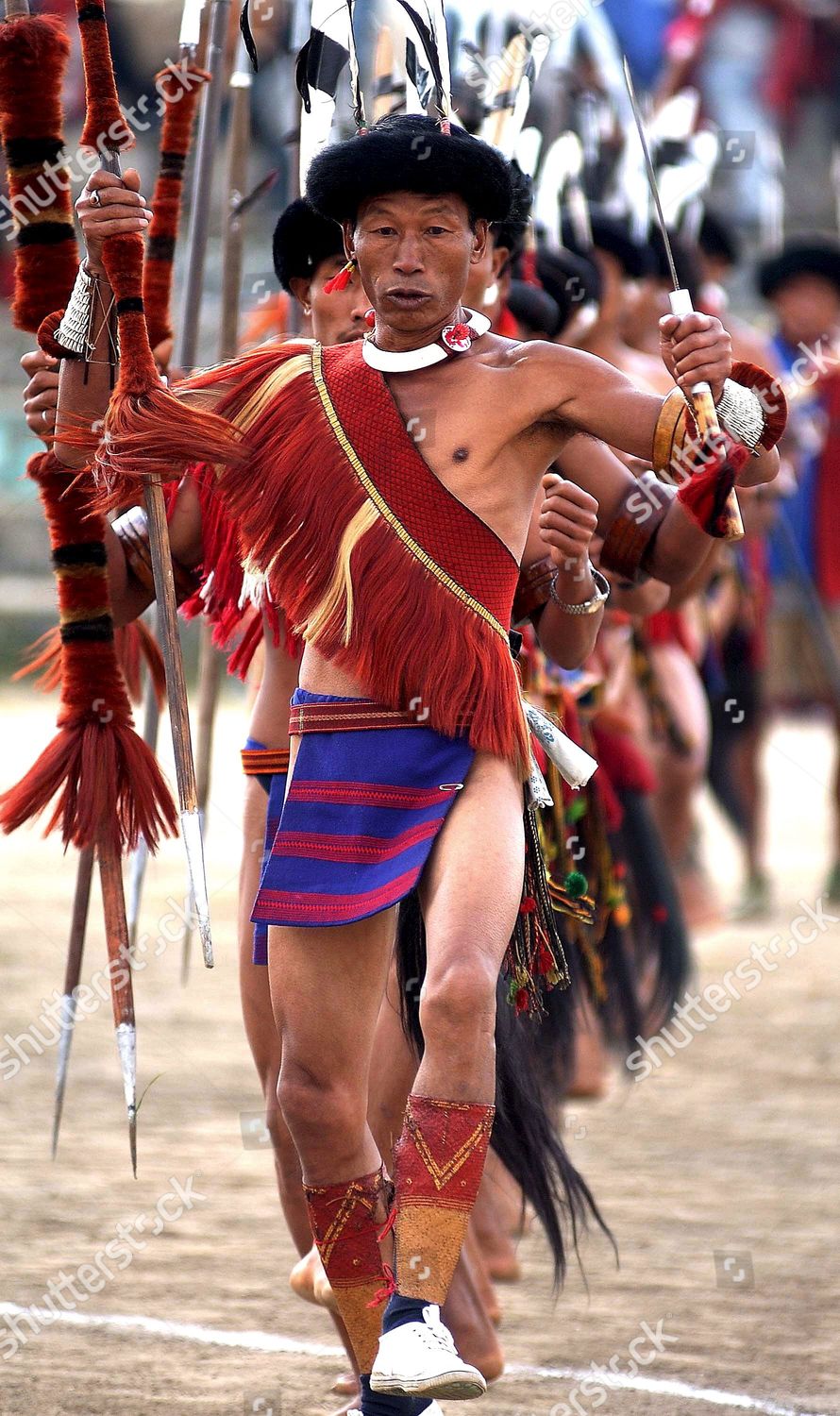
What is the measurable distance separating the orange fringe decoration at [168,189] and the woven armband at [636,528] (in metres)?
0.91

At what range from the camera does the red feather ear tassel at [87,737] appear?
373 cm

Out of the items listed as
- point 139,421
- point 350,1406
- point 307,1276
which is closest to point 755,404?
point 139,421

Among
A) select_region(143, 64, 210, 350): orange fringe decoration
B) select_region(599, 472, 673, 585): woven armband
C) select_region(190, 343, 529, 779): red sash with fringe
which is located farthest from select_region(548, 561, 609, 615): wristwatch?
select_region(143, 64, 210, 350): orange fringe decoration

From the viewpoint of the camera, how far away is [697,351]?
3.15 metres

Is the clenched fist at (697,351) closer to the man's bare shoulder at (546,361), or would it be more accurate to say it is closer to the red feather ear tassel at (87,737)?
the man's bare shoulder at (546,361)

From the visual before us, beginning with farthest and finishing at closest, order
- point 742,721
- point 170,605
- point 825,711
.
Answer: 1. point 825,711
2. point 742,721
3. point 170,605

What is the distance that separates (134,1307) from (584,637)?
5.22 feet

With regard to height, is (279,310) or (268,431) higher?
(279,310)

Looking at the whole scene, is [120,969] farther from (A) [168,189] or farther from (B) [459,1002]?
(A) [168,189]

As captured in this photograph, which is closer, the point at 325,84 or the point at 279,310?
the point at 325,84

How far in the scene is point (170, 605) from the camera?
3479 millimetres

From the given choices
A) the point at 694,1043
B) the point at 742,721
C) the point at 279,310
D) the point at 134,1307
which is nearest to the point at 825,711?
the point at 742,721

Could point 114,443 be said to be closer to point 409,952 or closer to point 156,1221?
point 409,952

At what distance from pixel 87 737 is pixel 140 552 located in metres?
0.34
